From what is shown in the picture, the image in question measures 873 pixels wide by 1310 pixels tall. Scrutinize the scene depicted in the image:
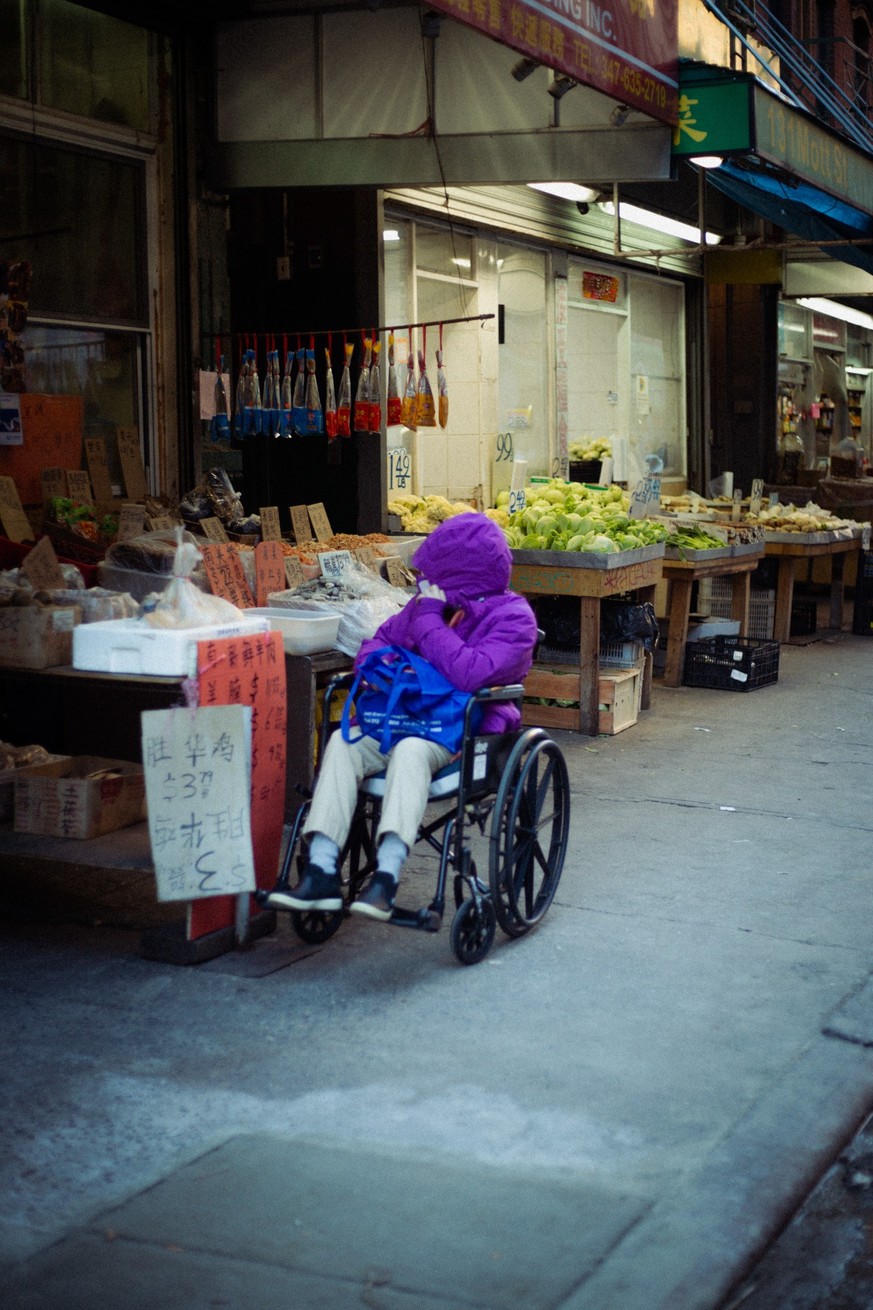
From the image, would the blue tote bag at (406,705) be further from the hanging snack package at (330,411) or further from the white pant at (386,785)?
the hanging snack package at (330,411)

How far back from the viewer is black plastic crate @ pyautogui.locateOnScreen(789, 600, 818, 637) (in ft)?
45.8

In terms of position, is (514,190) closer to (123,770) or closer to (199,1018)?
(123,770)

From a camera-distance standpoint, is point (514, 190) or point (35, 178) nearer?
point (35, 178)

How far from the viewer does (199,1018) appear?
15.8ft

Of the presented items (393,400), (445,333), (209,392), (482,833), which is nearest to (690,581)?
(393,400)

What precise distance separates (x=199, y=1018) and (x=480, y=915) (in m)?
1.05

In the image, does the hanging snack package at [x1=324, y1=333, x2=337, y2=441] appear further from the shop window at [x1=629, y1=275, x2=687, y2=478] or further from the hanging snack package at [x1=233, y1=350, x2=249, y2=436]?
the shop window at [x1=629, y1=275, x2=687, y2=478]

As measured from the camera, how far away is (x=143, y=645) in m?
5.14

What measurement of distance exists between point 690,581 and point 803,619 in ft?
11.7

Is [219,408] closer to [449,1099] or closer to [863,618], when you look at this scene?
[449,1099]

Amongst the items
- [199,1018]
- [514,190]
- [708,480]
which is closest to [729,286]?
[708,480]

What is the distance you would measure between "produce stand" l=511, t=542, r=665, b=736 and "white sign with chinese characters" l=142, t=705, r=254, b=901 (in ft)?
14.8

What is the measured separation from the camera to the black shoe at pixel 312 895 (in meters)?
5.05

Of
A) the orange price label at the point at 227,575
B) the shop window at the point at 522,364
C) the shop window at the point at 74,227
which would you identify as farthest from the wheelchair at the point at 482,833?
the shop window at the point at 522,364
